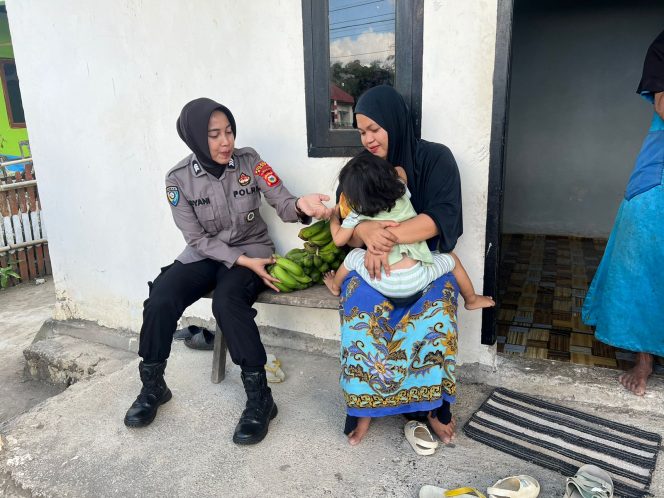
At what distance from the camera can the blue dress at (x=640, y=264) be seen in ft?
8.52

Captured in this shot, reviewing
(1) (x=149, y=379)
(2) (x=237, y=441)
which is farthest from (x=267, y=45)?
(2) (x=237, y=441)

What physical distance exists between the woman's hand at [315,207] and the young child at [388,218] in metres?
0.24

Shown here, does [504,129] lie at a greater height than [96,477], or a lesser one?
greater

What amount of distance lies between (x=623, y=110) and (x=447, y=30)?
4218mm

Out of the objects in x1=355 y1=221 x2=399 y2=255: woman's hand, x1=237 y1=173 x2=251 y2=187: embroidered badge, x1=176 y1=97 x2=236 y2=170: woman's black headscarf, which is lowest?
x1=355 y1=221 x2=399 y2=255: woman's hand

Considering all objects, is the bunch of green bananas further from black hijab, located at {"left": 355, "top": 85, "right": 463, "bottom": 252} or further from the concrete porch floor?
the concrete porch floor

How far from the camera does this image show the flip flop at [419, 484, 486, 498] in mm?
2045

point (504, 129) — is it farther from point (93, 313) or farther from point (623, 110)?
point (623, 110)

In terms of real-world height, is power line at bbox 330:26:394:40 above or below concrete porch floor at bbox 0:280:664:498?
above

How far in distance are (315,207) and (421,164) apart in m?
0.64

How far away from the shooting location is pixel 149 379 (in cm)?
283

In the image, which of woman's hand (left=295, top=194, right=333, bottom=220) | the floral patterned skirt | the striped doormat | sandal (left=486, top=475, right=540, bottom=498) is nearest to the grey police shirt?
woman's hand (left=295, top=194, right=333, bottom=220)

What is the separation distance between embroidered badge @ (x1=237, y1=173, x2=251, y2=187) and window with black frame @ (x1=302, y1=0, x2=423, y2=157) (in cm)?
43

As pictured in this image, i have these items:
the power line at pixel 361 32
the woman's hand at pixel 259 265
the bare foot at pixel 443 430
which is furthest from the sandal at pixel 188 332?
the power line at pixel 361 32
